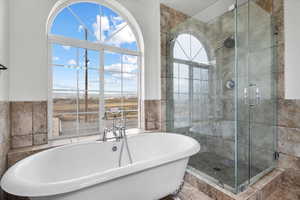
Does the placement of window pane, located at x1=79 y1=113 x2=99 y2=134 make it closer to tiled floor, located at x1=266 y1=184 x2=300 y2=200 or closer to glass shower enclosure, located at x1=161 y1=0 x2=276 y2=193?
glass shower enclosure, located at x1=161 y1=0 x2=276 y2=193

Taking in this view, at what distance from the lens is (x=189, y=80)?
2.31 meters

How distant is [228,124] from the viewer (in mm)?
1906

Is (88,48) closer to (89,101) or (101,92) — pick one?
(101,92)

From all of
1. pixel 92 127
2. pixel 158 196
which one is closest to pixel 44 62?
pixel 92 127

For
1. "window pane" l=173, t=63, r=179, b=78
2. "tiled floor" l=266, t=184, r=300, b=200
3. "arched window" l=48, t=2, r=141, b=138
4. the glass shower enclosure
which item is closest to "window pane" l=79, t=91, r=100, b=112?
"arched window" l=48, t=2, r=141, b=138

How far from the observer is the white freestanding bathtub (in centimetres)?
81

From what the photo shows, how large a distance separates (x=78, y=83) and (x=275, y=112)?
2670mm

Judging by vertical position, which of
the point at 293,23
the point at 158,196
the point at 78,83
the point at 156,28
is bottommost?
the point at 158,196

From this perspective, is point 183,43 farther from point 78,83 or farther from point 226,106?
point 78,83

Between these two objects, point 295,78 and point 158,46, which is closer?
point 295,78

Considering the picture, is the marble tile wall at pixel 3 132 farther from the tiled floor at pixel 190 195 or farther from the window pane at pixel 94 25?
the tiled floor at pixel 190 195

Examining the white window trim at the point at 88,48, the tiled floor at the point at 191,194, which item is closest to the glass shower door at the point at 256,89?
the tiled floor at the point at 191,194

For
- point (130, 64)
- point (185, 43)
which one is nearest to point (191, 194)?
point (130, 64)

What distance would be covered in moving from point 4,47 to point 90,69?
86 cm
